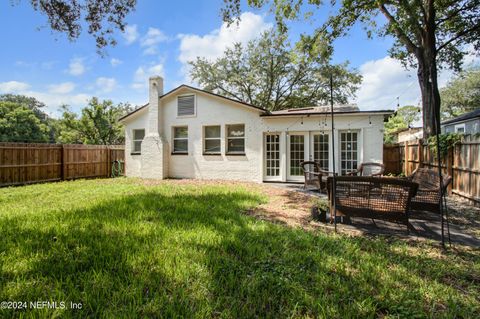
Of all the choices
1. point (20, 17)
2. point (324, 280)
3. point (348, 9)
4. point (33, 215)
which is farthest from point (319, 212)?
point (348, 9)

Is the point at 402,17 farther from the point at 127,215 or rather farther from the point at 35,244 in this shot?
the point at 35,244

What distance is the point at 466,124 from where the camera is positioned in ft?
54.9

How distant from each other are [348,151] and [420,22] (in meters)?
6.70

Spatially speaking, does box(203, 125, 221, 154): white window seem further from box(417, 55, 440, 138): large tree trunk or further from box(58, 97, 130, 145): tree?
box(58, 97, 130, 145): tree

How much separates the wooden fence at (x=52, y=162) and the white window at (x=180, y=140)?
15.0ft

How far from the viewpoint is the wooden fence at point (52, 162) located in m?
10.3

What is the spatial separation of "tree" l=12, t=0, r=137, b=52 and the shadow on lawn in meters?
4.86

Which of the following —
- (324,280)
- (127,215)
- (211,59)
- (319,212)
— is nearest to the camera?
(324,280)

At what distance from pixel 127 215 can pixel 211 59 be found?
76.5ft

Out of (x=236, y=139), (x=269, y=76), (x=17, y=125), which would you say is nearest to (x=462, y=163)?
(x=236, y=139)


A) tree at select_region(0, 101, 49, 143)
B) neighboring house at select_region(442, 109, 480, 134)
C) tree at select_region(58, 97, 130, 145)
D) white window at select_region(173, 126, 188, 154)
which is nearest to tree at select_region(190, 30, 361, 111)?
neighboring house at select_region(442, 109, 480, 134)

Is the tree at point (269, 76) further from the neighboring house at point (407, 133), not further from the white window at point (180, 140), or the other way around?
the white window at point (180, 140)

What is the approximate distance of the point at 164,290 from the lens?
7.50ft

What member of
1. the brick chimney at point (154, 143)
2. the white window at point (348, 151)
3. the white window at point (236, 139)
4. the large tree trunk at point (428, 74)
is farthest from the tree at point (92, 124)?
the large tree trunk at point (428, 74)
